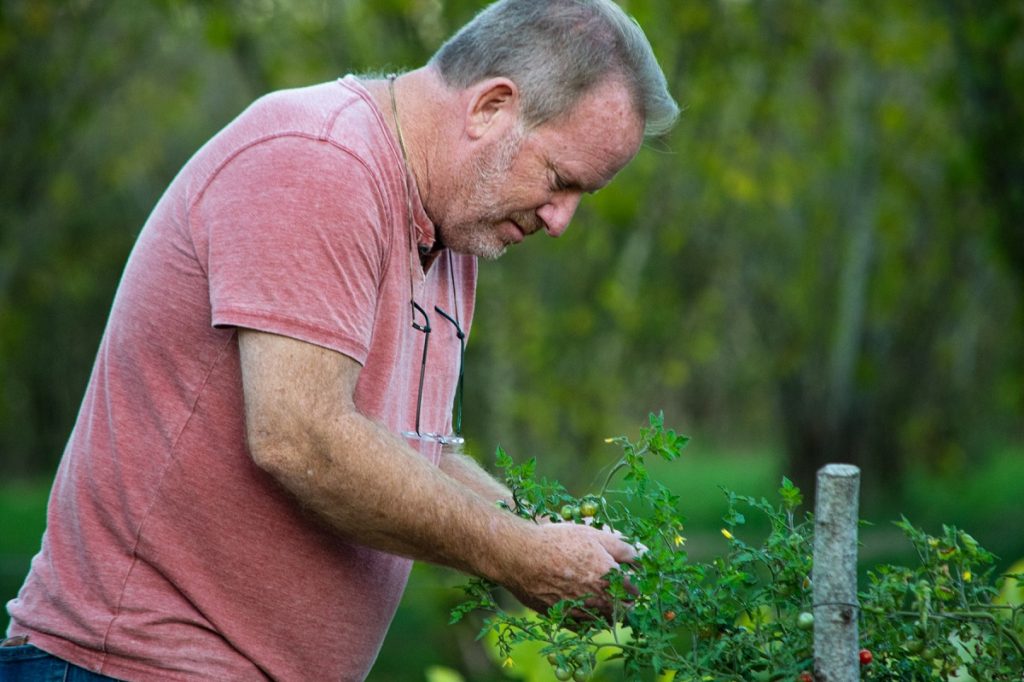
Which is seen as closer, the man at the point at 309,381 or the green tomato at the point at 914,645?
the green tomato at the point at 914,645

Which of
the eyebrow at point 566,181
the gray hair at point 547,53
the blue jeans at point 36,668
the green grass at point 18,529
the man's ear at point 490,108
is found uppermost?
the green grass at point 18,529

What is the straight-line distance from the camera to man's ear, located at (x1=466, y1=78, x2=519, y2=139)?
2312mm

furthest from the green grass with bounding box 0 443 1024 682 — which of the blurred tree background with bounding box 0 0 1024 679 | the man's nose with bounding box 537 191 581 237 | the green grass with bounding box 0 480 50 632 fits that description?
the man's nose with bounding box 537 191 581 237

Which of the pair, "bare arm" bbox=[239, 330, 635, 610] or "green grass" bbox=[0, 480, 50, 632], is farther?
"green grass" bbox=[0, 480, 50, 632]

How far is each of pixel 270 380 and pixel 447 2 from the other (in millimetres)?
5047

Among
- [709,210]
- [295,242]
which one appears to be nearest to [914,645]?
[295,242]

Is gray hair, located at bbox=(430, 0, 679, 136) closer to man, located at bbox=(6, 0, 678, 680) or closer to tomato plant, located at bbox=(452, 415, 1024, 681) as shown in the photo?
man, located at bbox=(6, 0, 678, 680)

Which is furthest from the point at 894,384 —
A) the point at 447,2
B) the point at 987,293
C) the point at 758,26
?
the point at 447,2

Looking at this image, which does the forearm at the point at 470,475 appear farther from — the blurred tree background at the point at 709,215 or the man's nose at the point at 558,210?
the blurred tree background at the point at 709,215

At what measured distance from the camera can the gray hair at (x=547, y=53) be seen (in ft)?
7.58

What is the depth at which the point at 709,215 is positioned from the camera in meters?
10.5

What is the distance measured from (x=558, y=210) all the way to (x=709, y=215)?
26.9 ft

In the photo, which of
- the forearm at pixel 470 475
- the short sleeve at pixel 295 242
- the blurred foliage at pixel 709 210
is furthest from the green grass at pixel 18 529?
the short sleeve at pixel 295 242

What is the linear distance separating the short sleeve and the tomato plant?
0.37 m
